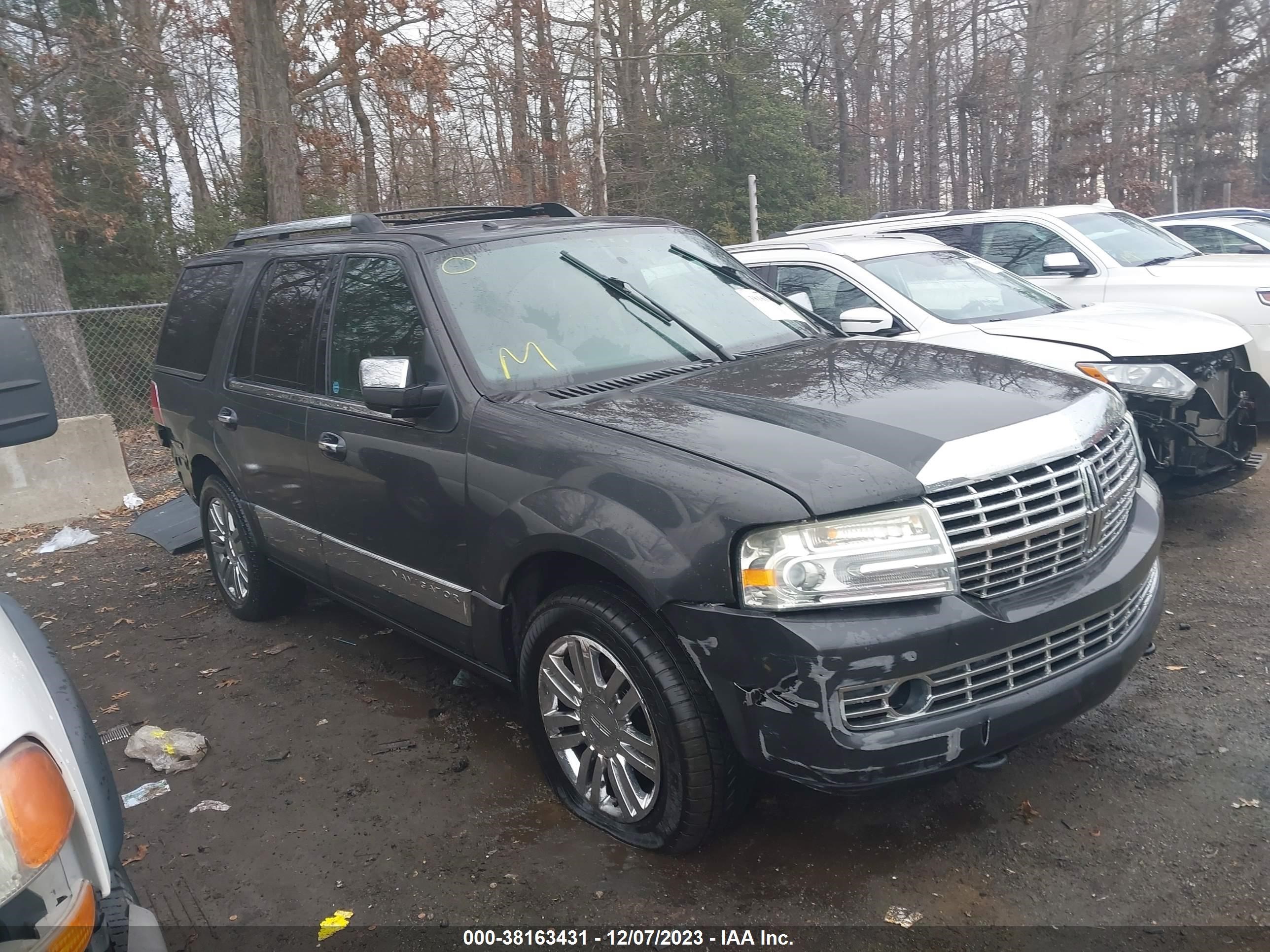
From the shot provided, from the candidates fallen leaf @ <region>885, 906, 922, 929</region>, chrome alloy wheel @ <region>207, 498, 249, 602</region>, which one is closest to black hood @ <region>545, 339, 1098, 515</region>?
fallen leaf @ <region>885, 906, 922, 929</region>

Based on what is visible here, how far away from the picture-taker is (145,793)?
386cm

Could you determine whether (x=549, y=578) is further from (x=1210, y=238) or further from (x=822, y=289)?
(x=1210, y=238)

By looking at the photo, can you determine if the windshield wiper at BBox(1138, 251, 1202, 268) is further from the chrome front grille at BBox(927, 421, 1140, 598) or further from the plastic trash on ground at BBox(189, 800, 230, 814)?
the plastic trash on ground at BBox(189, 800, 230, 814)

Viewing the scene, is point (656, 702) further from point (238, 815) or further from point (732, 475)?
point (238, 815)

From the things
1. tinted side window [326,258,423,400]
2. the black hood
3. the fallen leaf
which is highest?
tinted side window [326,258,423,400]

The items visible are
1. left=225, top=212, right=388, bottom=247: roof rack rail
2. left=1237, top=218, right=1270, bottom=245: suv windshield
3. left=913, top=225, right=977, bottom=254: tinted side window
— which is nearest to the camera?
left=225, top=212, right=388, bottom=247: roof rack rail

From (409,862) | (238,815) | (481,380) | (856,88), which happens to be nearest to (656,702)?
(409,862)

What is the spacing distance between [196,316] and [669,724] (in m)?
4.06

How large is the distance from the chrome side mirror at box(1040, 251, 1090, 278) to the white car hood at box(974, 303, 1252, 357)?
1.40 m

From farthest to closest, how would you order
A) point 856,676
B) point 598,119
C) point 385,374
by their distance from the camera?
point 598,119 → point 385,374 → point 856,676

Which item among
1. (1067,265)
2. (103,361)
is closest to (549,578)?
(1067,265)

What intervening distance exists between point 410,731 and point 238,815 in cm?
73

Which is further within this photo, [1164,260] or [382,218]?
[1164,260]

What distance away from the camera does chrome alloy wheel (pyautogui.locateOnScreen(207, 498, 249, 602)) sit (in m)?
5.46
